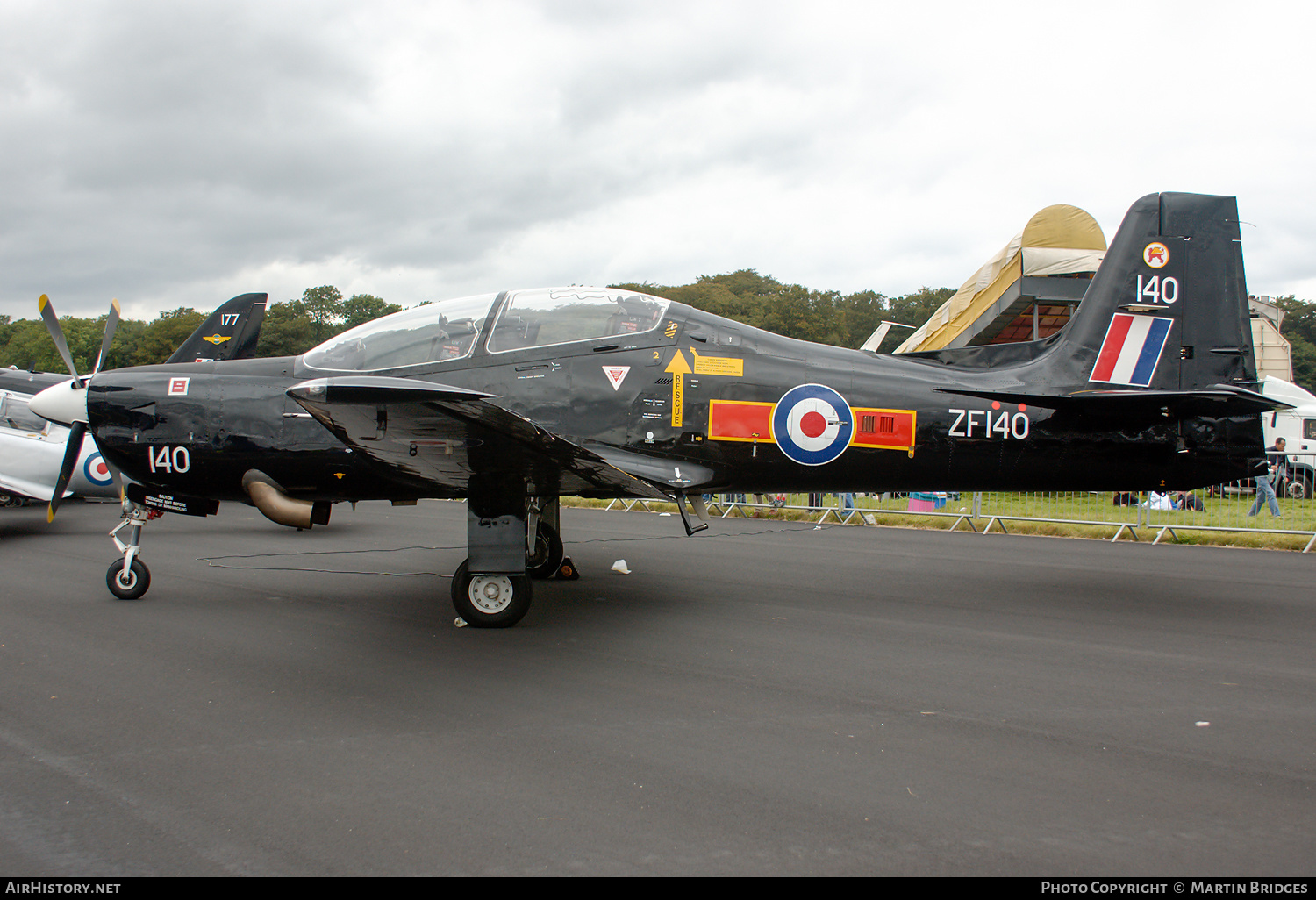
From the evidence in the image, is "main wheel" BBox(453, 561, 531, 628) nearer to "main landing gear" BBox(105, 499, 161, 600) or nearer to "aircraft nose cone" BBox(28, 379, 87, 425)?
"main landing gear" BBox(105, 499, 161, 600)

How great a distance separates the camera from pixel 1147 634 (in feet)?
18.9

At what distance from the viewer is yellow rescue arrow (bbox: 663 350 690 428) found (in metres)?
6.45

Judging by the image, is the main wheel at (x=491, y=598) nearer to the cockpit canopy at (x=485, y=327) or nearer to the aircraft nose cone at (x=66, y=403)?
the cockpit canopy at (x=485, y=327)

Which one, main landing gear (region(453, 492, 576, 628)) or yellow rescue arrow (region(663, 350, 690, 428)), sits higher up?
yellow rescue arrow (region(663, 350, 690, 428))

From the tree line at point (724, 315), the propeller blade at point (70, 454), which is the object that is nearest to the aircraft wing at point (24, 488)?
the propeller blade at point (70, 454)

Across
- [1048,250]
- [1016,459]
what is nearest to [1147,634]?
[1016,459]

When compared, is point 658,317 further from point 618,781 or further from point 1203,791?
point 1203,791

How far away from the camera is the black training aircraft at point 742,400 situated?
6293 millimetres

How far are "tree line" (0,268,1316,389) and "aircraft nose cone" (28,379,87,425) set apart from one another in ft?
156

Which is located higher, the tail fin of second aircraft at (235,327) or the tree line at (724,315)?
the tree line at (724,315)

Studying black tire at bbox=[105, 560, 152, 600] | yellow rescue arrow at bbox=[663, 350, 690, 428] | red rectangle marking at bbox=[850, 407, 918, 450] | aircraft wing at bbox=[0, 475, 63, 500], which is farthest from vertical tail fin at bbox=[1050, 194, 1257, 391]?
aircraft wing at bbox=[0, 475, 63, 500]

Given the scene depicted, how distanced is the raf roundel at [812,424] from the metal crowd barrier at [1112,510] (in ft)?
12.5

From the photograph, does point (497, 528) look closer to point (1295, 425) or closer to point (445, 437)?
point (445, 437)

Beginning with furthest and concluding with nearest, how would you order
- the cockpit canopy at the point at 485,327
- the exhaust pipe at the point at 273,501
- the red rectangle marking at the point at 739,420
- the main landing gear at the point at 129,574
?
the main landing gear at the point at 129,574 < the red rectangle marking at the point at 739,420 < the cockpit canopy at the point at 485,327 < the exhaust pipe at the point at 273,501
